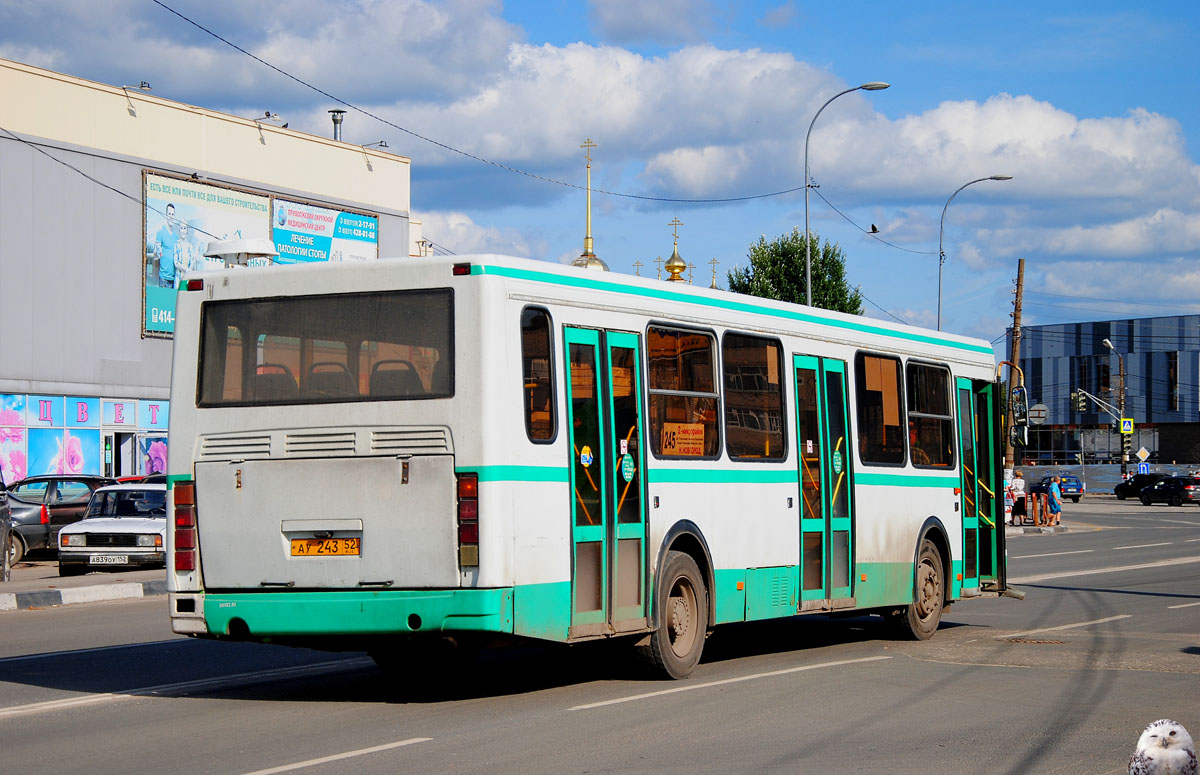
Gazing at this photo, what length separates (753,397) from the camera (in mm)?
12648

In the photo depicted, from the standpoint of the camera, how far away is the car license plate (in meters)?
25.0

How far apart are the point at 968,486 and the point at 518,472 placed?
27.1 feet

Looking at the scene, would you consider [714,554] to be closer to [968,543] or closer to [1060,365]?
[968,543]

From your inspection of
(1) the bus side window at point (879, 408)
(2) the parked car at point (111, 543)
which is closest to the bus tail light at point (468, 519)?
(1) the bus side window at point (879, 408)

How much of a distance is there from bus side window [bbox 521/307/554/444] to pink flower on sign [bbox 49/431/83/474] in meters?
38.4

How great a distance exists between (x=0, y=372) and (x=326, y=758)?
39.0m

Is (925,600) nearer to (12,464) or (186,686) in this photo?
(186,686)

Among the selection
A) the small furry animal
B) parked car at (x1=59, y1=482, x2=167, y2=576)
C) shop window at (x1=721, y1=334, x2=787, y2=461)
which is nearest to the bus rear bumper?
shop window at (x1=721, y1=334, x2=787, y2=461)

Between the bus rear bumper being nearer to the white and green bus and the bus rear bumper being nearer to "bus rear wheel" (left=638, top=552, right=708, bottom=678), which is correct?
the white and green bus

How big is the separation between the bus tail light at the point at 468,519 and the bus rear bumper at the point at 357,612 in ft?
0.75

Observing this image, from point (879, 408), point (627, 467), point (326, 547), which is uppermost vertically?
point (879, 408)

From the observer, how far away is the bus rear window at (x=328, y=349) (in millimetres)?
9875

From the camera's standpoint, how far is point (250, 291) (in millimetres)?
10516

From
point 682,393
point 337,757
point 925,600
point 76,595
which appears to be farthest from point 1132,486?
point 337,757
